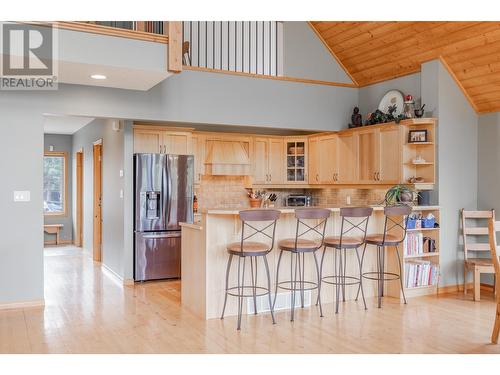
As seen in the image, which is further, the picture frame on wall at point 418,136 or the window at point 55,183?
the window at point 55,183

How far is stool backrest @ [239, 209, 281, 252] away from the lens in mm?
4418

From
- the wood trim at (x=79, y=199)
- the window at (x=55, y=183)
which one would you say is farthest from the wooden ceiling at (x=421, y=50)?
the window at (x=55, y=183)

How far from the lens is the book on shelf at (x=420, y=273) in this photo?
225 inches

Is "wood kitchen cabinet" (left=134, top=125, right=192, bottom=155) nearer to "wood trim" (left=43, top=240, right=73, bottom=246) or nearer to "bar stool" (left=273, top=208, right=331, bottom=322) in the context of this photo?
"bar stool" (left=273, top=208, right=331, bottom=322)

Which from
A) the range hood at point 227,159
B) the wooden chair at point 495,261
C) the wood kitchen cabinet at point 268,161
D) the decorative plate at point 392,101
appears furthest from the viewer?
the wood kitchen cabinet at point 268,161

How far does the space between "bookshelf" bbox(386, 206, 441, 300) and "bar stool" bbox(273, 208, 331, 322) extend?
1049mm

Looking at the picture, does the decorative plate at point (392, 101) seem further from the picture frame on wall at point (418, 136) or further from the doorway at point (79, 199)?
the doorway at point (79, 199)

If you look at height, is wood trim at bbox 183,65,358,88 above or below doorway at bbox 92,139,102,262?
above

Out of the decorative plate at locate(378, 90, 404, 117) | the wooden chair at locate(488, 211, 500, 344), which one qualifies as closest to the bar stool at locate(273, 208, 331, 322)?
the wooden chair at locate(488, 211, 500, 344)

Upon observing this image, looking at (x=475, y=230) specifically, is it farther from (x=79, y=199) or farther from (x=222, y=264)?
(x=79, y=199)

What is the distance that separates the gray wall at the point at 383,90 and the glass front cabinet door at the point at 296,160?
1.24 meters

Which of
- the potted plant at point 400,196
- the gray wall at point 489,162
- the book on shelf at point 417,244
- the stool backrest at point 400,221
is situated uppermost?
the gray wall at point 489,162

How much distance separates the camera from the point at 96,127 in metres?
8.37

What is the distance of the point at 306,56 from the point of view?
6992 mm
